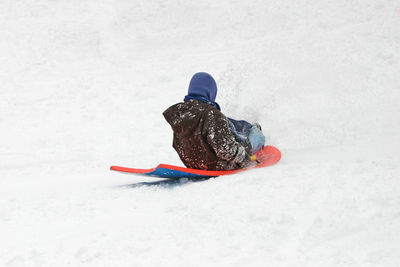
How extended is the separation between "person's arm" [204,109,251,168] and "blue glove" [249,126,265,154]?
0.58 m

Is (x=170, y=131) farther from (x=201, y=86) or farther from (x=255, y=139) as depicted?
(x=201, y=86)

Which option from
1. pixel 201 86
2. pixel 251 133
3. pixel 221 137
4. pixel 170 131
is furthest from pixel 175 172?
pixel 170 131

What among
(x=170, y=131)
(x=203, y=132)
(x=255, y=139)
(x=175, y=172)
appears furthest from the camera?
(x=170, y=131)

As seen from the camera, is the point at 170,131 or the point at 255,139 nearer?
the point at 255,139

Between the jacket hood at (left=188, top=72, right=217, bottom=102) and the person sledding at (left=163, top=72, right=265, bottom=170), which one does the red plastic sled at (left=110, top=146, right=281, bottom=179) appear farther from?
the jacket hood at (left=188, top=72, right=217, bottom=102)

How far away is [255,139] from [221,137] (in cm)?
83

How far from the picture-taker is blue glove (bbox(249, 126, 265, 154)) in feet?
13.1

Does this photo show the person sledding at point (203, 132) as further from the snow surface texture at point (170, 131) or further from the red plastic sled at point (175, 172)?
the snow surface texture at point (170, 131)

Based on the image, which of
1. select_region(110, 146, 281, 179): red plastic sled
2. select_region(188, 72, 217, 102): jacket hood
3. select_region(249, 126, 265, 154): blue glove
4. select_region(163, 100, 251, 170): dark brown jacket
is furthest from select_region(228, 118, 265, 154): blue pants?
select_region(188, 72, 217, 102): jacket hood

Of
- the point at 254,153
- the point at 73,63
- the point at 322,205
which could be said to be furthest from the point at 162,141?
the point at 73,63

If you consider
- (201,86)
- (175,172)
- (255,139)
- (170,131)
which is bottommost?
(175,172)

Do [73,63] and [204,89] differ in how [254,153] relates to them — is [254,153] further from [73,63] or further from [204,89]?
[73,63]

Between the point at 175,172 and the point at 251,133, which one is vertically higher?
the point at 251,133

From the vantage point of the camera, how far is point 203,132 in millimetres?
3295
